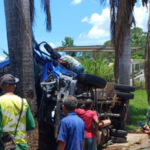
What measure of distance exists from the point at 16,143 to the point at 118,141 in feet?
16.8

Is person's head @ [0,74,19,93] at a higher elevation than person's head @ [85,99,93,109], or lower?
higher

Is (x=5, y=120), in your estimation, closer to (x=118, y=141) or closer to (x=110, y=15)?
(x=118, y=141)

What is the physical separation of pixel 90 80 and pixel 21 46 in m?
1.70

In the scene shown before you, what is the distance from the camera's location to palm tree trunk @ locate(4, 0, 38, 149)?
6.30m

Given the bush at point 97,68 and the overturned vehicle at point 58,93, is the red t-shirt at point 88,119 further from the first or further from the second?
the bush at point 97,68

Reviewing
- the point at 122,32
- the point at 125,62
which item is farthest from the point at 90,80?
the point at 125,62

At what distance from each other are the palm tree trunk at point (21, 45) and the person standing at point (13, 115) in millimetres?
2082

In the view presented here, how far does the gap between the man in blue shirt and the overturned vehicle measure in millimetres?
2321

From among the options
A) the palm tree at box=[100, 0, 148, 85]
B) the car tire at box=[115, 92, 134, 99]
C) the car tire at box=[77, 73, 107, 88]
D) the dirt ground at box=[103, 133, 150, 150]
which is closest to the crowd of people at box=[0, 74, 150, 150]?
the car tire at box=[77, 73, 107, 88]

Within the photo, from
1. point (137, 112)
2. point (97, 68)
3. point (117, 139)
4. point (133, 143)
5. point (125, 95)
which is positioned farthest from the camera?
point (97, 68)

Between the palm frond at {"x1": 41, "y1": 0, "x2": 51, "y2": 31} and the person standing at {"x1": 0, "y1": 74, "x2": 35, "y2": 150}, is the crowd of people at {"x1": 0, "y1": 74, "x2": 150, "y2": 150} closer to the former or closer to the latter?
the person standing at {"x1": 0, "y1": 74, "x2": 35, "y2": 150}

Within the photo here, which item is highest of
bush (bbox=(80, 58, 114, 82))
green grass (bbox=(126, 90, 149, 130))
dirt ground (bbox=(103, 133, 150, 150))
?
bush (bbox=(80, 58, 114, 82))

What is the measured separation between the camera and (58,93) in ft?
22.9

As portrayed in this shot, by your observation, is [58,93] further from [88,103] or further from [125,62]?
[125,62]
